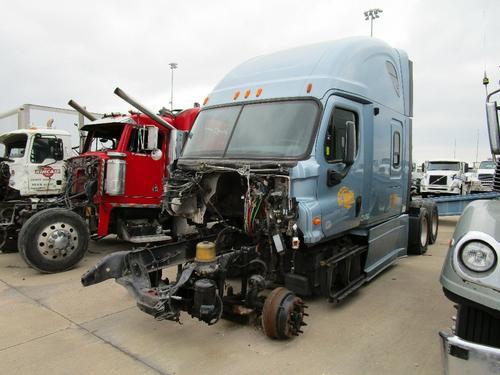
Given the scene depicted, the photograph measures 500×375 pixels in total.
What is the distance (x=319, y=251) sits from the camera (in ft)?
15.5

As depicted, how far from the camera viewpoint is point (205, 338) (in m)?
4.05

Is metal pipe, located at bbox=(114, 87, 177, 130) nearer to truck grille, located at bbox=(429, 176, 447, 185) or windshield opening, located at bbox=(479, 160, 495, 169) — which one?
truck grille, located at bbox=(429, 176, 447, 185)

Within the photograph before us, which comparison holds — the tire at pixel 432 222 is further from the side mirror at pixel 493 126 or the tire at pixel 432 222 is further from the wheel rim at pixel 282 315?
the wheel rim at pixel 282 315

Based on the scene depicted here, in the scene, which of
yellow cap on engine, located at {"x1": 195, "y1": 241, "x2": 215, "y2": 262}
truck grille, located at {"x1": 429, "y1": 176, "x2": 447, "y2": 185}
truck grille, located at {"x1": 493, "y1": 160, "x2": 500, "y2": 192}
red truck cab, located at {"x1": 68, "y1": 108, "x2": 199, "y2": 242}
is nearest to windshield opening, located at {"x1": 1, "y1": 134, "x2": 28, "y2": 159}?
red truck cab, located at {"x1": 68, "y1": 108, "x2": 199, "y2": 242}

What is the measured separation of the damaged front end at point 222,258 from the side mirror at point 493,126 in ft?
6.09

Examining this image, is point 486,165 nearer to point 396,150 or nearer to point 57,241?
point 396,150

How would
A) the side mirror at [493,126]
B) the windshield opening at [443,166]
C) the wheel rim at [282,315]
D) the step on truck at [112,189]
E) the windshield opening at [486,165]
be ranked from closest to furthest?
the side mirror at [493,126] → the wheel rim at [282,315] → the step on truck at [112,189] → the windshield opening at [443,166] → the windshield opening at [486,165]

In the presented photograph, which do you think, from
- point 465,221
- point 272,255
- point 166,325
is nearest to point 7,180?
point 166,325

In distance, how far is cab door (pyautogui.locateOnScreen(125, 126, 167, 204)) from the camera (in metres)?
7.99

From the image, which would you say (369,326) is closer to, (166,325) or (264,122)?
(166,325)

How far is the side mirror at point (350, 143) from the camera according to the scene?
4520mm

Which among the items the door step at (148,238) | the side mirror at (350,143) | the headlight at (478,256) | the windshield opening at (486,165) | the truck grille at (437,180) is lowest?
the door step at (148,238)

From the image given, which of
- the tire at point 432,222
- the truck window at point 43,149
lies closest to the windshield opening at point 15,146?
the truck window at point 43,149

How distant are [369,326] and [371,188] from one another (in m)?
1.94
